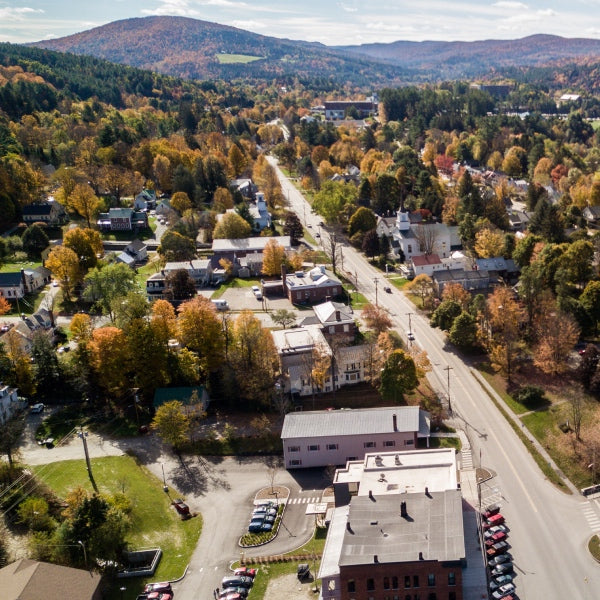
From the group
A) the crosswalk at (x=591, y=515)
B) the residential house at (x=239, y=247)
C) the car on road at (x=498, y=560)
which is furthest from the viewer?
the residential house at (x=239, y=247)

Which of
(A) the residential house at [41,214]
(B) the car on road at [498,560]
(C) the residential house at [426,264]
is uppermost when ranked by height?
(A) the residential house at [41,214]

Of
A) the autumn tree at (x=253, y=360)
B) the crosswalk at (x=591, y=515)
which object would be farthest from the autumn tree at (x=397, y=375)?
the crosswalk at (x=591, y=515)

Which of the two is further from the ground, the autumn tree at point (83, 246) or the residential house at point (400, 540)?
the autumn tree at point (83, 246)

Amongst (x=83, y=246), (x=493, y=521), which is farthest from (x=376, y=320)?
(x=83, y=246)

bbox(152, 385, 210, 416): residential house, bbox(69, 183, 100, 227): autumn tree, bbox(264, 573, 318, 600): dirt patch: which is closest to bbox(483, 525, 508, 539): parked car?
bbox(264, 573, 318, 600): dirt patch

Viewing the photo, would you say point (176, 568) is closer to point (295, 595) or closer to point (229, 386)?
point (295, 595)

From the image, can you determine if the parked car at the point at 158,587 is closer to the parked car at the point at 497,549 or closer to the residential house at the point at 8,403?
the parked car at the point at 497,549

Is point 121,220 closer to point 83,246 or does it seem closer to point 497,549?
point 83,246
